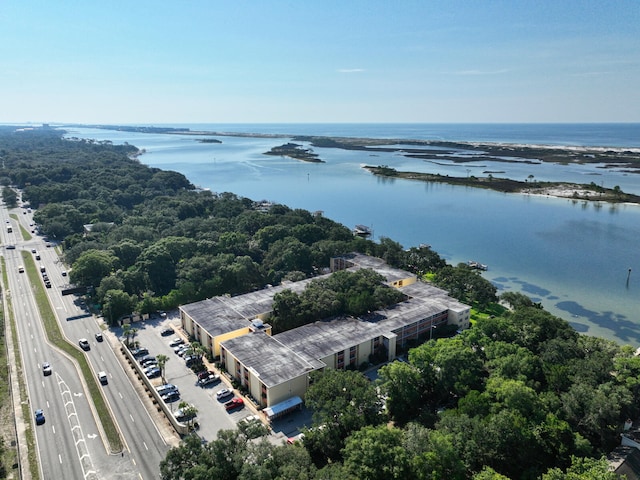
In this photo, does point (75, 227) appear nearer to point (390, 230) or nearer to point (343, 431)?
point (390, 230)

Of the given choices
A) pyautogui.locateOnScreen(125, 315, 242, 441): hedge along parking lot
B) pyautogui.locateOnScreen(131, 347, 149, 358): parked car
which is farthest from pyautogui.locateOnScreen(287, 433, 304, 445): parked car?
pyautogui.locateOnScreen(131, 347, 149, 358): parked car

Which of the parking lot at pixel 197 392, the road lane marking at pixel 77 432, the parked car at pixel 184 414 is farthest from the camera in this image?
the parking lot at pixel 197 392

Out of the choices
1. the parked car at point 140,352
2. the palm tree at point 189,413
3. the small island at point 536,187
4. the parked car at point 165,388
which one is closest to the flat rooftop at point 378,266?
the parked car at point 165,388

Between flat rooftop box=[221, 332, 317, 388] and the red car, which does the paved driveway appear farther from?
flat rooftop box=[221, 332, 317, 388]

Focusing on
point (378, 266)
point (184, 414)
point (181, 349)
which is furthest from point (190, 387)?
point (378, 266)

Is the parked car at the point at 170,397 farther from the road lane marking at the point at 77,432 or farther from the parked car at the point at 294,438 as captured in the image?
the parked car at the point at 294,438

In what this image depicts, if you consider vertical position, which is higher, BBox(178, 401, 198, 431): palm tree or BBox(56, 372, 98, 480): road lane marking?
BBox(178, 401, 198, 431): palm tree

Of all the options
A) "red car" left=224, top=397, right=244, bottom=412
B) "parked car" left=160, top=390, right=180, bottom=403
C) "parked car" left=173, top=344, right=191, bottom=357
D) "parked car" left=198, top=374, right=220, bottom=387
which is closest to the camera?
"red car" left=224, top=397, right=244, bottom=412
